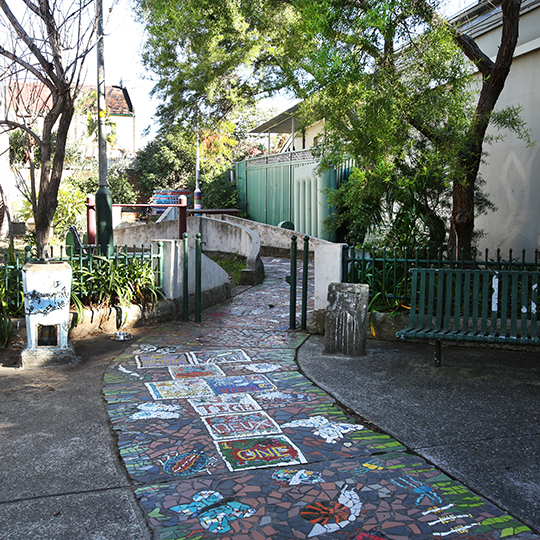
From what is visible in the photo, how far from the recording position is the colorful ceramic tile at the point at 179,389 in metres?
5.27

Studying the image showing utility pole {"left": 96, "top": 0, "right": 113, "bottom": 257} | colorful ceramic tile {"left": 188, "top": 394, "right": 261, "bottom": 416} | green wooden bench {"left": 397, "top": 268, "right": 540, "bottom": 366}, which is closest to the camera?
colorful ceramic tile {"left": 188, "top": 394, "right": 261, "bottom": 416}

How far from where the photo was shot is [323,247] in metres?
7.55

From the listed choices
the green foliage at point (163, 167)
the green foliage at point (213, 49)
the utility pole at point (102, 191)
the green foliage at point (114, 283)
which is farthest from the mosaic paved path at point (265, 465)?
the green foliage at point (163, 167)

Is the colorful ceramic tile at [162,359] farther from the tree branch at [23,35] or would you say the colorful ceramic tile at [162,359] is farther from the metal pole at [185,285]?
the tree branch at [23,35]

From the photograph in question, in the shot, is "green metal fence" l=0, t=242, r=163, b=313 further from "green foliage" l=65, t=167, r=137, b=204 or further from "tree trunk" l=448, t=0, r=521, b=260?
"green foliage" l=65, t=167, r=137, b=204

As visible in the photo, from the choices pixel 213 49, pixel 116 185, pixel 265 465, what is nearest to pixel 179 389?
pixel 265 465

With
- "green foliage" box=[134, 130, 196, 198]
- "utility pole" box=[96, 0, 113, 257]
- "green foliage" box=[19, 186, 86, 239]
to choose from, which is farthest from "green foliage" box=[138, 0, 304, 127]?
"green foliage" box=[134, 130, 196, 198]

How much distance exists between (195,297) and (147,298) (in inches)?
28.0

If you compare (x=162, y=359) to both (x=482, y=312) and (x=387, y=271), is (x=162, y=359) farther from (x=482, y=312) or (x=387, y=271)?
(x=482, y=312)

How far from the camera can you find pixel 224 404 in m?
5.04

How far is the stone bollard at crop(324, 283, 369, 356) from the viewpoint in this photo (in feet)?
21.3

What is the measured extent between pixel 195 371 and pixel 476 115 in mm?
4807

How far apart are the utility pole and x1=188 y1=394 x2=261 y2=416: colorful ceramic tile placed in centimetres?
404

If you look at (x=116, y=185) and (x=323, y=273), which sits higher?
(x=116, y=185)
